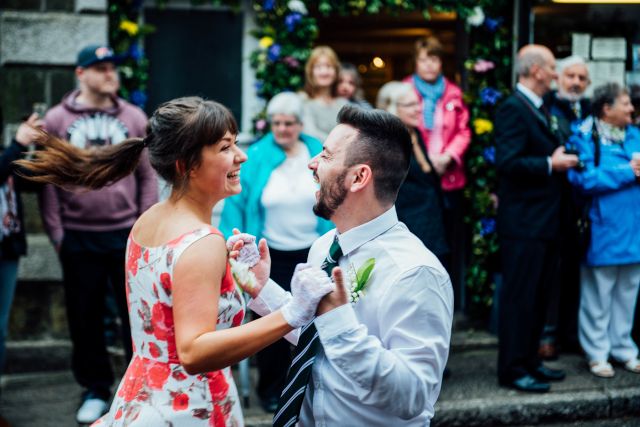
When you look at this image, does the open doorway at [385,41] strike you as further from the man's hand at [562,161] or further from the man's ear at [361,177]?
the man's ear at [361,177]

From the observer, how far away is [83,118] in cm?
574

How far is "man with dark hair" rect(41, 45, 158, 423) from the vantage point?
5.63m

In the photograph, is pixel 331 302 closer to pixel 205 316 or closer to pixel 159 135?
pixel 205 316

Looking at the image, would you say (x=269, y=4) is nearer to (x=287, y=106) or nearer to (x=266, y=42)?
(x=266, y=42)

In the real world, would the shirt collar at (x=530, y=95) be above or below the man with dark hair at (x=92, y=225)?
above

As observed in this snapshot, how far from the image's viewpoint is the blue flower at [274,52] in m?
7.11

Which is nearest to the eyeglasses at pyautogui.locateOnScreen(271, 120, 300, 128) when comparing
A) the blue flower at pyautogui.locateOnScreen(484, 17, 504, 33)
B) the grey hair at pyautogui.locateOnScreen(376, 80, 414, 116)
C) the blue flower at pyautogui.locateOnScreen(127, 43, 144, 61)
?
the grey hair at pyautogui.locateOnScreen(376, 80, 414, 116)

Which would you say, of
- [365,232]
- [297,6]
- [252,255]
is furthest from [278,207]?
[365,232]

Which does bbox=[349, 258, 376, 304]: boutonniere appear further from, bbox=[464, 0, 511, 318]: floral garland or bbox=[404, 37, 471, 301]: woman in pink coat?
bbox=[464, 0, 511, 318]: floral garland

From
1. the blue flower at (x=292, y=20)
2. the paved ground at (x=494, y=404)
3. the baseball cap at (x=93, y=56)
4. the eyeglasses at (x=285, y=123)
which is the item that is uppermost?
the blue flower at (x=292, y=20)

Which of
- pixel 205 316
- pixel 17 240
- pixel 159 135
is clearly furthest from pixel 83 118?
pixel 205 316

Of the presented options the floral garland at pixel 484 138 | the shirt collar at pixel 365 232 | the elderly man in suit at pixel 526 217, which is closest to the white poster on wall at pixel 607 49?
the floral garland at pixel 484 138

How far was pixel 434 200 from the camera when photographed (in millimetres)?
6027

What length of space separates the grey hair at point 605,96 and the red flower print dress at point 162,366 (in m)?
4.45
